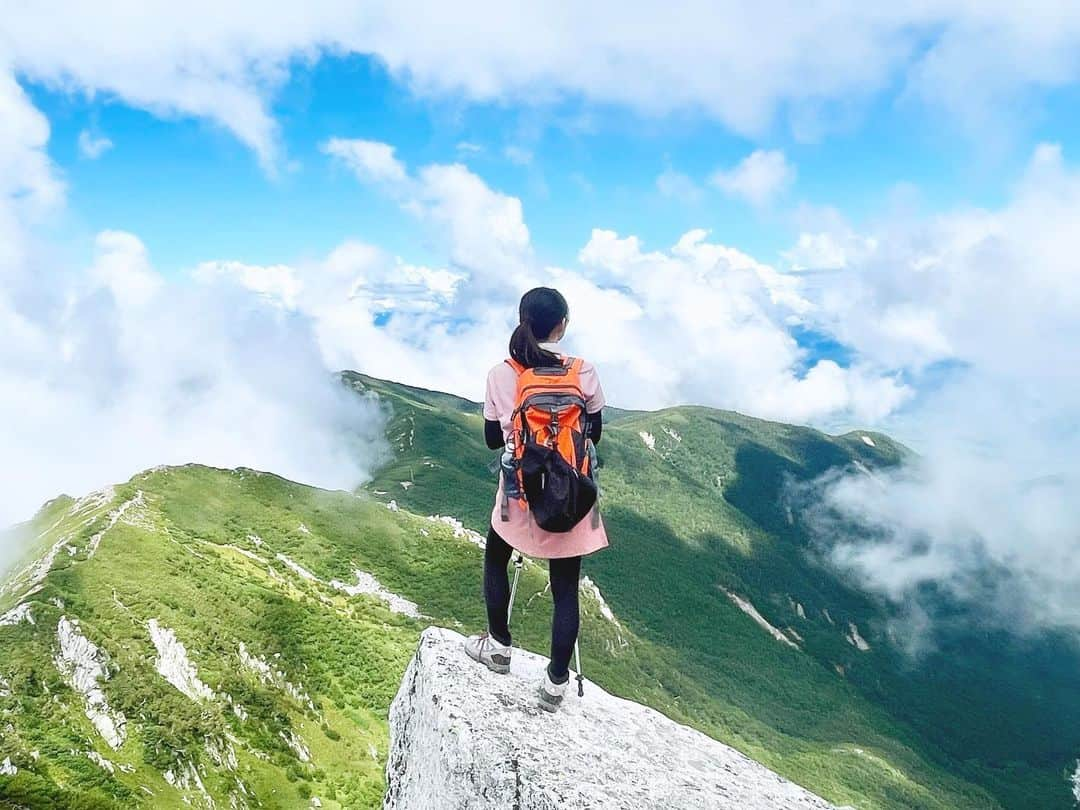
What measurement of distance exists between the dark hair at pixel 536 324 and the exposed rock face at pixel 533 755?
19.6ft

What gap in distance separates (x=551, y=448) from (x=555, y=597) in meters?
2.72

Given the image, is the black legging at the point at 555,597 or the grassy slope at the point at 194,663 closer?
the black legging at the point at 555,597

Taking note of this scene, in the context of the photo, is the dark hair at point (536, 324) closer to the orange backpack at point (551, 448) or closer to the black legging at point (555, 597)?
the orange backpack at point (551, 448)

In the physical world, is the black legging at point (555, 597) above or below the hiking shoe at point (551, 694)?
above

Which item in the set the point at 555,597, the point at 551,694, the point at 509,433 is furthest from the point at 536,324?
the point at 551,694

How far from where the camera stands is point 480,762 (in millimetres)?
9734

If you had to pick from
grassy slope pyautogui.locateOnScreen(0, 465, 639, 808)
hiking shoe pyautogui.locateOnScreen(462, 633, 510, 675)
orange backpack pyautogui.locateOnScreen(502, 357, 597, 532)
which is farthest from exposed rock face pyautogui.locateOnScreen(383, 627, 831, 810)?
grassy slope pyautogui.locateOnScreen(0, 465, 639, 808)

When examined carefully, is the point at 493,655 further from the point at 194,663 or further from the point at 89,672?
the point at 194,663

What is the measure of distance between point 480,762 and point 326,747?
35.2 meters

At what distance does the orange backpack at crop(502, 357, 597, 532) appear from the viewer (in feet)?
29.9

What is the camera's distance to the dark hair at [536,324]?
31.6 ft

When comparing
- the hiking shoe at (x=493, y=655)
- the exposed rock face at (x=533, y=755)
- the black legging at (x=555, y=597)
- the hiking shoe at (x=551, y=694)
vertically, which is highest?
the black legging at (x=555, y=597)

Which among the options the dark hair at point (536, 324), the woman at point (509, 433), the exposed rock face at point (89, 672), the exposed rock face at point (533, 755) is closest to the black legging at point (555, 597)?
the woman at point (509, 433)

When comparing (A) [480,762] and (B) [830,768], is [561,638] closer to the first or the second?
(A) [480,762]
